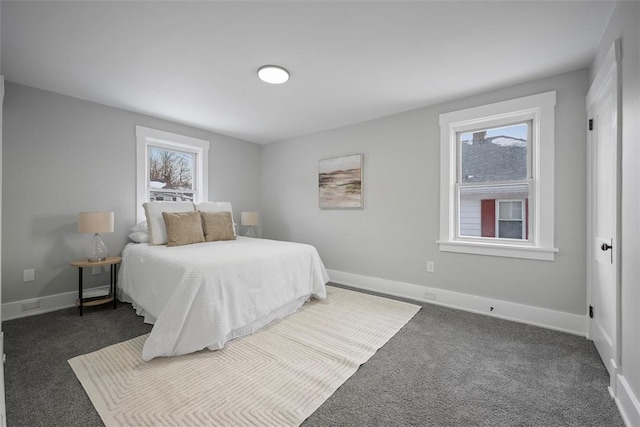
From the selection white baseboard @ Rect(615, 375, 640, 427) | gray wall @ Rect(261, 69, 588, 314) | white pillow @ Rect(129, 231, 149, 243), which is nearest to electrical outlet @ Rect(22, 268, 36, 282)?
white pillow @ Rect(129, 231, 149, 243)

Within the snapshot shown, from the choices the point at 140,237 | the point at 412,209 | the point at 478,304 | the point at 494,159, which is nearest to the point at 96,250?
the point at 140,237

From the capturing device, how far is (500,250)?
9.04 feet

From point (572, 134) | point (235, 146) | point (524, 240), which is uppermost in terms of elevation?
point (235, 146)

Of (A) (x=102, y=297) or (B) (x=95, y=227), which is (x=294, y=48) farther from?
(A) (x=102, y=297)

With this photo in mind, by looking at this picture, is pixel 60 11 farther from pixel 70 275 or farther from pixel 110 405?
pixel 70 275

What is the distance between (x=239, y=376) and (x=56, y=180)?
9.60 ft

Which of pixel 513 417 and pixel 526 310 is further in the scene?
pixel 526 310

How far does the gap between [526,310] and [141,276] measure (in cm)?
372

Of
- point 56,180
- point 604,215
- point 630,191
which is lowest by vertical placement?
point 604,215

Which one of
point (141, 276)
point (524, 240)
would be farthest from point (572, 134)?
point (141, 276)

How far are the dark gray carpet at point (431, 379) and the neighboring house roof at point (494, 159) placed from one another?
58.6 inches

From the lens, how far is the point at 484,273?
9.34ft

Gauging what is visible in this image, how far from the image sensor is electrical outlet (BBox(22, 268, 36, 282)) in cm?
273

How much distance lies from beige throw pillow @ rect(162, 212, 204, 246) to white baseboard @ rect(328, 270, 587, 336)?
6.84ft
